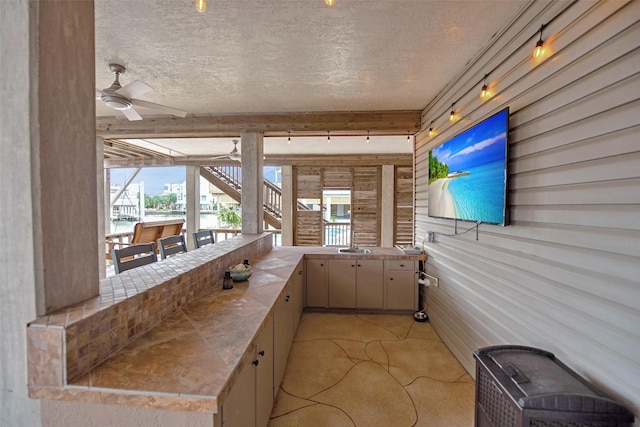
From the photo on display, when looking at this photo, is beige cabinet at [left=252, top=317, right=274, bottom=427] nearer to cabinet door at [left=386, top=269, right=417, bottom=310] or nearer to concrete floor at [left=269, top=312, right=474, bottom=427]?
concrete floor at [left=269, top=312, right=474, bottom=427]

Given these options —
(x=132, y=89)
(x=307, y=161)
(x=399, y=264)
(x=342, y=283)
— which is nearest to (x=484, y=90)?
(x=399, y=264)

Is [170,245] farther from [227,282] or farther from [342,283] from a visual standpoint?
[342,283]

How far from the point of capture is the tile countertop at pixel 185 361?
0.98 metres

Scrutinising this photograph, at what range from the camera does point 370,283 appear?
12.3ft

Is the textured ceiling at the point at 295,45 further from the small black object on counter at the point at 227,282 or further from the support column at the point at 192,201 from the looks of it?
the support column at the point at 192,201

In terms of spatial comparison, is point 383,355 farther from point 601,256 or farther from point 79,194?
point 79,194

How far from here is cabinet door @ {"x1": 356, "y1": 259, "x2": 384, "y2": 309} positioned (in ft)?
12.2

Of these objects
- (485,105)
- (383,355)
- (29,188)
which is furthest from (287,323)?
(485,105)

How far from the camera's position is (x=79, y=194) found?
119 centimetres

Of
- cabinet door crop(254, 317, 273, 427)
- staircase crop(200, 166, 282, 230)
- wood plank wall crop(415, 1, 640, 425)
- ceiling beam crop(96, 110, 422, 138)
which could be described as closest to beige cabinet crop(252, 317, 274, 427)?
cabinet door crop(254, 317, 273, 427)

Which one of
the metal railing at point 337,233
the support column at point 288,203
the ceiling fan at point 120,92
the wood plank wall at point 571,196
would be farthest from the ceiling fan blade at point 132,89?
the metal railing at point 337,233

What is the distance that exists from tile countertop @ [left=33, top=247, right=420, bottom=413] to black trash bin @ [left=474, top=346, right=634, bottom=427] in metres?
1.18

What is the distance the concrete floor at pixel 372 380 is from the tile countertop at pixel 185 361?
913 millimetres

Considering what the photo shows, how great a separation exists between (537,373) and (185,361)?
1585 millimetres
